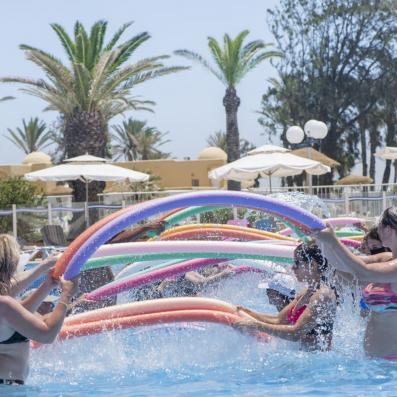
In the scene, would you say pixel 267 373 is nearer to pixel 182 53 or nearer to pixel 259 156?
pixel 259 156

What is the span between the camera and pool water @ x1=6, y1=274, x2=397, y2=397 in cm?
574

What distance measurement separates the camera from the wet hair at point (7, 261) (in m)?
4.48

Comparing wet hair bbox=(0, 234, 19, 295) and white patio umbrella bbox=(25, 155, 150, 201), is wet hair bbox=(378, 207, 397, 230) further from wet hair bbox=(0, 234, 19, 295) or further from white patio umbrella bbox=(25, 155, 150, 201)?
white patio umbrella bbox=(25, 155, 150, 201)

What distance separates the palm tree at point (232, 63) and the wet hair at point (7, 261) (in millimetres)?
29387

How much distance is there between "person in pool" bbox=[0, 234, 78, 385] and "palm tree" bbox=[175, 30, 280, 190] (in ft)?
95.9

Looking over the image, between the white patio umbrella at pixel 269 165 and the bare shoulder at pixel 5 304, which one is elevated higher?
the white patio umbrella at pixel 269 165

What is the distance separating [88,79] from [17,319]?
23133 mm

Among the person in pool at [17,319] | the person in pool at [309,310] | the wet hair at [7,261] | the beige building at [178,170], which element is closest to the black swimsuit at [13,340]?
the person in pool at [17,319]

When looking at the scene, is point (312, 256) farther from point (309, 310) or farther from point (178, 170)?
point (178, 170)

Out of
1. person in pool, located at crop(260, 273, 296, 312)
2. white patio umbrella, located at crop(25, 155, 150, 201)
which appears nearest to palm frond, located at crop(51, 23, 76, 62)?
white patio umbrella, located at crop(25, 155, 150, 201)

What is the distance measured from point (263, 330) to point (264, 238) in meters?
3.22

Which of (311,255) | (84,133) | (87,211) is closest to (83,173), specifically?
(87,211)

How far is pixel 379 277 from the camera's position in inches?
195

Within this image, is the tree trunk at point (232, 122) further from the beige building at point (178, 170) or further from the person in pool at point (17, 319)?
the person in pool at point (17, 319)
